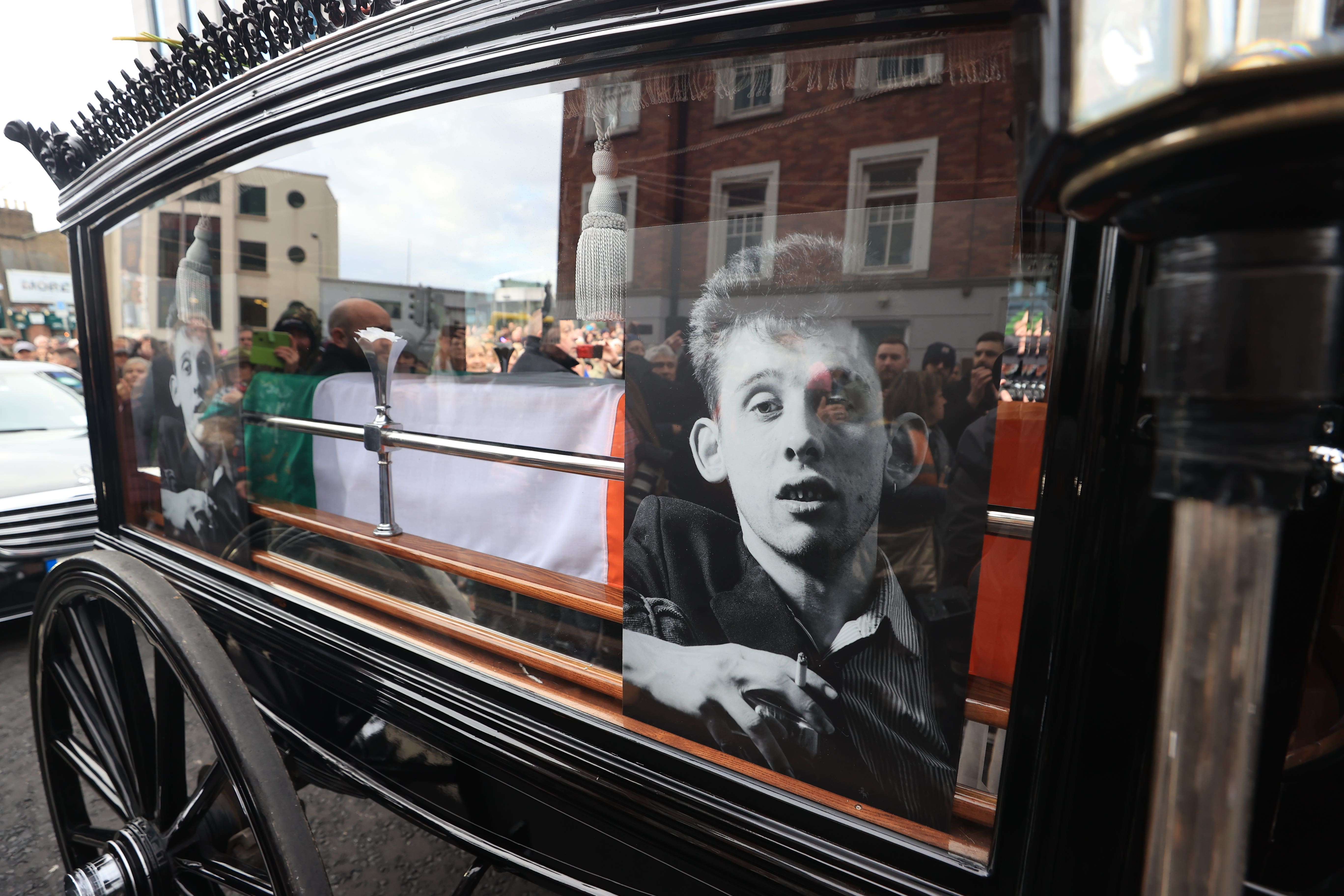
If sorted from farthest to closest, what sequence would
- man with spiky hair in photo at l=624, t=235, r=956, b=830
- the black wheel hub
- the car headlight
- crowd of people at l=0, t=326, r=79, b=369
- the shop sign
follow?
the shop sign < crowd of people at l=0, t=326, r=79, b=369 < the black wheel hub < man with spiky hair in photo at l=624, t=235, r=956, b=830 < the car headlight

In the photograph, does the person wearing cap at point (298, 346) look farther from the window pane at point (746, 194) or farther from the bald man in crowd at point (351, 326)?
the window pane at point (746, 194)

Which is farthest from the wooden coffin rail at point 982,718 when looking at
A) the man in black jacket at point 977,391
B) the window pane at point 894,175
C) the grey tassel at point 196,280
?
the grey tassel at point 196,280

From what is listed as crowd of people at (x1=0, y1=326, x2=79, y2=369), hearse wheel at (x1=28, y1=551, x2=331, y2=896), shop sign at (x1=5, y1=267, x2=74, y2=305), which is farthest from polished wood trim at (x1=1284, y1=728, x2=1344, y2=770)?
shop sign at (x1=5, y1=267, x2=74, y2=305)

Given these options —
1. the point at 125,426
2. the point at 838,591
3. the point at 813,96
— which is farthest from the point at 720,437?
the point at 125,426

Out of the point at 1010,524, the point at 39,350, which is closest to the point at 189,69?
the point at 1010,524

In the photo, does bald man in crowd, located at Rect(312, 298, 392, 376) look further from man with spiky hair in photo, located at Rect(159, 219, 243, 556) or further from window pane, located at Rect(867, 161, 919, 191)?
window pane, located at Rect(867, 161, 919, 191)

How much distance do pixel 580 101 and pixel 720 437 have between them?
49 cm

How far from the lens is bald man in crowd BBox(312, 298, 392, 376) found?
1.48m

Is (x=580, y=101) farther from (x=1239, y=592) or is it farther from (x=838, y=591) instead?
(x=1239, y=592)

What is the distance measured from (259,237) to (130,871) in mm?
1317

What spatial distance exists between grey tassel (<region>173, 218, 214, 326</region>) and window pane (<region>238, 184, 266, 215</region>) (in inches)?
4.7

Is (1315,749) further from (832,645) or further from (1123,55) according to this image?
(1123,55)

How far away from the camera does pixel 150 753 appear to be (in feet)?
5.14

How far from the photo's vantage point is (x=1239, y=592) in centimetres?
28
